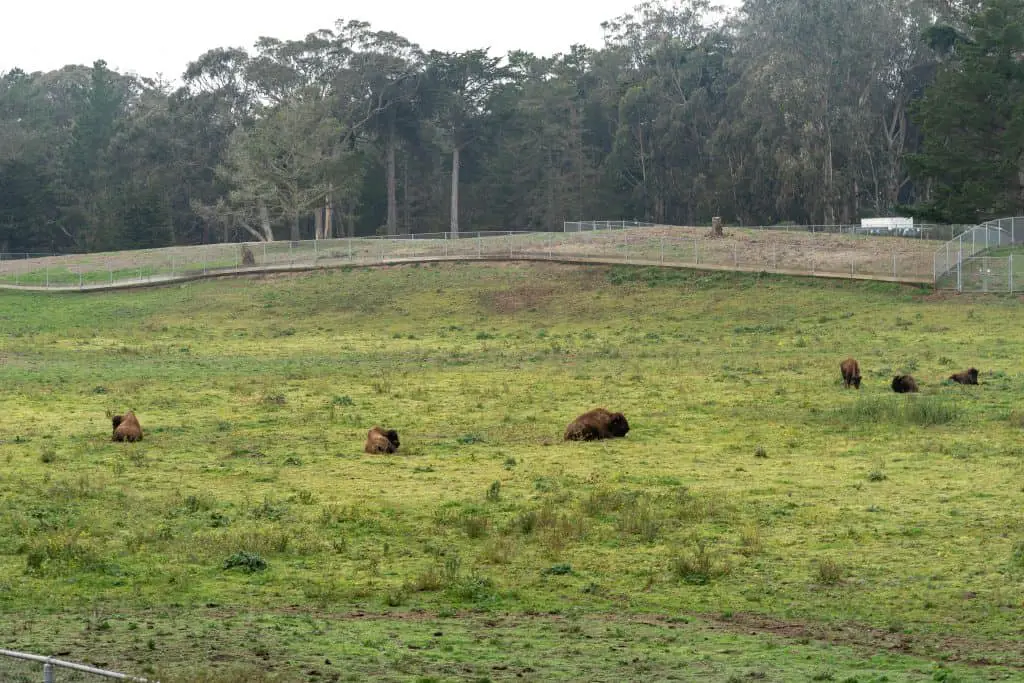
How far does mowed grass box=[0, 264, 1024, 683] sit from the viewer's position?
39.4 ft

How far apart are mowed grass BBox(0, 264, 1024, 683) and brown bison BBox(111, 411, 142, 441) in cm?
35

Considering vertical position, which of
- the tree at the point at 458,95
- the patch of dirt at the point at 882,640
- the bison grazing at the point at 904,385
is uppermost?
the tree at the point at 458,95

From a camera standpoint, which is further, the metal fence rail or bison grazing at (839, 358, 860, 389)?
bison grazing at (839, 358, 860, 389)

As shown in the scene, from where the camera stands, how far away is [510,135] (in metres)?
114

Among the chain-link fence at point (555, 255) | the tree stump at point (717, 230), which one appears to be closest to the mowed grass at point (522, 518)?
the chain-link fence at point (555, 255)

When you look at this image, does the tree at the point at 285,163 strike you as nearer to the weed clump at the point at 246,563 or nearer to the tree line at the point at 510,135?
the tree line at the point at 510,135

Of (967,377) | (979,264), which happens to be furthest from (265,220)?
(967,377)

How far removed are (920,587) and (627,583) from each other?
3089 millimetres

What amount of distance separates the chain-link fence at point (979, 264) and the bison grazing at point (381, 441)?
35.0 meters

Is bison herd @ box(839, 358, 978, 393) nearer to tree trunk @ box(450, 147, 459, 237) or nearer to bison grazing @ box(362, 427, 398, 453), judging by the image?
bison grazing @ box(362, 427, 398, 453)

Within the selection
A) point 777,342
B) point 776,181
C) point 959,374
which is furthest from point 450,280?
point 776,181

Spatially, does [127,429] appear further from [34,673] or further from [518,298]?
[518,298]

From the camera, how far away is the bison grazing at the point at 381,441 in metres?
23.8

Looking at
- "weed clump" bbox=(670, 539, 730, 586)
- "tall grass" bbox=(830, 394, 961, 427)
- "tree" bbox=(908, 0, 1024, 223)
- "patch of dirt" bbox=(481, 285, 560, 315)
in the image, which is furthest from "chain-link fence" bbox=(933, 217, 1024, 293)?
"weed clump" bbox=(670, 539, 730, 586)
